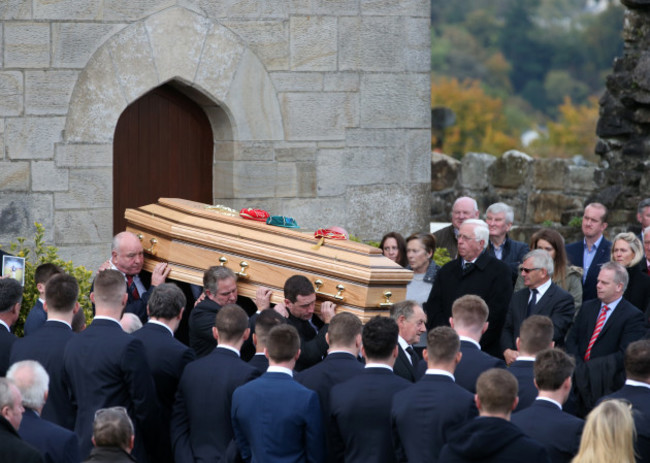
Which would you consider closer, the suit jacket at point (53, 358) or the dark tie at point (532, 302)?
the suit jacket at point (53, 358)

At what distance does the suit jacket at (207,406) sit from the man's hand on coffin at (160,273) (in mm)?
1853

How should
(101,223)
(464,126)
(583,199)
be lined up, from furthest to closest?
(464,126) → (583,199) → (101,223)

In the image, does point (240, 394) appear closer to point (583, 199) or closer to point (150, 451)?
point (150, 451)

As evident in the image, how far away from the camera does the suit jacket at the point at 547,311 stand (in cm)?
749

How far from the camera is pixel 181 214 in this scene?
805 centimetres

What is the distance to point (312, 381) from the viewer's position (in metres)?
5.72

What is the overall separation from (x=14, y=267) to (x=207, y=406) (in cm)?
233

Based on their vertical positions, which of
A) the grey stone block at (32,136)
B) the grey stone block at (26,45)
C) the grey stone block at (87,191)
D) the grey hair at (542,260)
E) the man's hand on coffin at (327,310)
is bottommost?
the man's hand on coffin at (327,310)

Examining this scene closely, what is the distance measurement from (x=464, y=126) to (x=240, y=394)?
43438 millimetres

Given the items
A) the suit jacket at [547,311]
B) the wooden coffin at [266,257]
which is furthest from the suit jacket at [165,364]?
the suit jacket at [547,311]

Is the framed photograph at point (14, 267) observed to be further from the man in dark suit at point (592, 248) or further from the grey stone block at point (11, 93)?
the man in dark suit at point (592, 248)

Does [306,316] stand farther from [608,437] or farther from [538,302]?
[608,437]

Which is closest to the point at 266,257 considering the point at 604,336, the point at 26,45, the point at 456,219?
the point at 604,336

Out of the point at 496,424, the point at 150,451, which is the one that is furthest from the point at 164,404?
the point at 496,424
